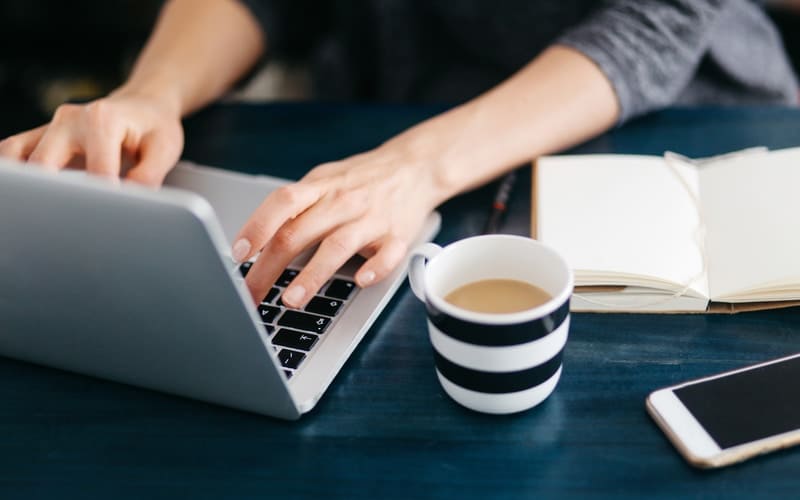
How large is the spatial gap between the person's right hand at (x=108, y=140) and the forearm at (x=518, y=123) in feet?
0.75

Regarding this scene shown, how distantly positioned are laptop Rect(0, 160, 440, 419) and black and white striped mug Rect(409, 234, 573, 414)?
0.09 meters

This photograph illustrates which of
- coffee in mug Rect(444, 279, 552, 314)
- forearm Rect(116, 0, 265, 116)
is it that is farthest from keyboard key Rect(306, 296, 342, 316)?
forearm Rect(116, 0, 265, 116)

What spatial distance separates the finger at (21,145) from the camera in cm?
73

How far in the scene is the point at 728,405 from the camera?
534 mm

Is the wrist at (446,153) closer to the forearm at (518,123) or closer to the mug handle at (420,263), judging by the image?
the forearm at (518,123)

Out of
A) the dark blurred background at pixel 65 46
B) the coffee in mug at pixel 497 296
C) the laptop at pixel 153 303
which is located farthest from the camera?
the dark blurred background at pixel 65 46

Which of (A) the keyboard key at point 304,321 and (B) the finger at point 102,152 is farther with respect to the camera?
(B) the finger at point 102,152

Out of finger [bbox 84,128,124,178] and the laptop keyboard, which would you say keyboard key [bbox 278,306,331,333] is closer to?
the laptop keyboard

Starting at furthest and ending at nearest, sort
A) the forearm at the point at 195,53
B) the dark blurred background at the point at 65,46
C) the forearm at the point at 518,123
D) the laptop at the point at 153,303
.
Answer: the dark blurred background at the point at 65,46 < the forearm at the point at 195,53 < the forearm at the point at 518,123 < the laptop at the point at 153,303

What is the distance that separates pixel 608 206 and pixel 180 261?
1.33 ft

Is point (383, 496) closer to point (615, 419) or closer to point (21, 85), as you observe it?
point (615, 419)

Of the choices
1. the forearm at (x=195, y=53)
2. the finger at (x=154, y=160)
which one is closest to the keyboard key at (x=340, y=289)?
the finger at (x=154, y=160)

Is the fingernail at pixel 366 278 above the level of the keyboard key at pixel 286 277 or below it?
above

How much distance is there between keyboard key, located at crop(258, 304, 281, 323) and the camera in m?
0.63
